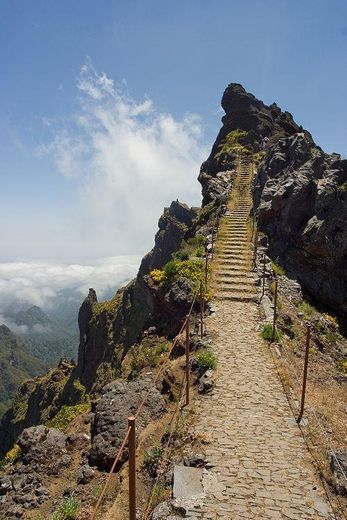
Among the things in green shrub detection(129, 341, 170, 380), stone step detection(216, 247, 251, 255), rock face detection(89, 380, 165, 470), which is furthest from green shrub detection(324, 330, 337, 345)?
rock face detection(89, 380, 165, 470)

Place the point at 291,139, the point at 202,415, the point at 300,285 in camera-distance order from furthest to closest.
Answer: the point at 291,139
the point at 300,285
the point at 202,415

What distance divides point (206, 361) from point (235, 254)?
12874 mm

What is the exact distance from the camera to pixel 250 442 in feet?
32.4

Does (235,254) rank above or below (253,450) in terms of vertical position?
above

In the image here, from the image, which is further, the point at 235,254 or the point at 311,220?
the point at 311,220

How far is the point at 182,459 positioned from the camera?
9.34m

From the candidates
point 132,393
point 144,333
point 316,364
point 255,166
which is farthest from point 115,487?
point 255,166

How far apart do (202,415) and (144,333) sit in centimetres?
982

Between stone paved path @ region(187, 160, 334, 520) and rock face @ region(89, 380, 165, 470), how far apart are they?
5.45 feet

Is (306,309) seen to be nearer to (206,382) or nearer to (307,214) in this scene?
(307,214)

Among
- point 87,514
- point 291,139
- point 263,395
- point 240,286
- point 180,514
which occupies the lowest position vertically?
point 87,514

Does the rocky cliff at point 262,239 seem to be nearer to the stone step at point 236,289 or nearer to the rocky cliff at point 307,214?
the rocky cliff at point 307,214

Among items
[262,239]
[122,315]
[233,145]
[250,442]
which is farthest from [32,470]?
[122,315]

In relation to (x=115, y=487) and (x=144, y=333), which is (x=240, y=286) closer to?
(x=144, y=333)
